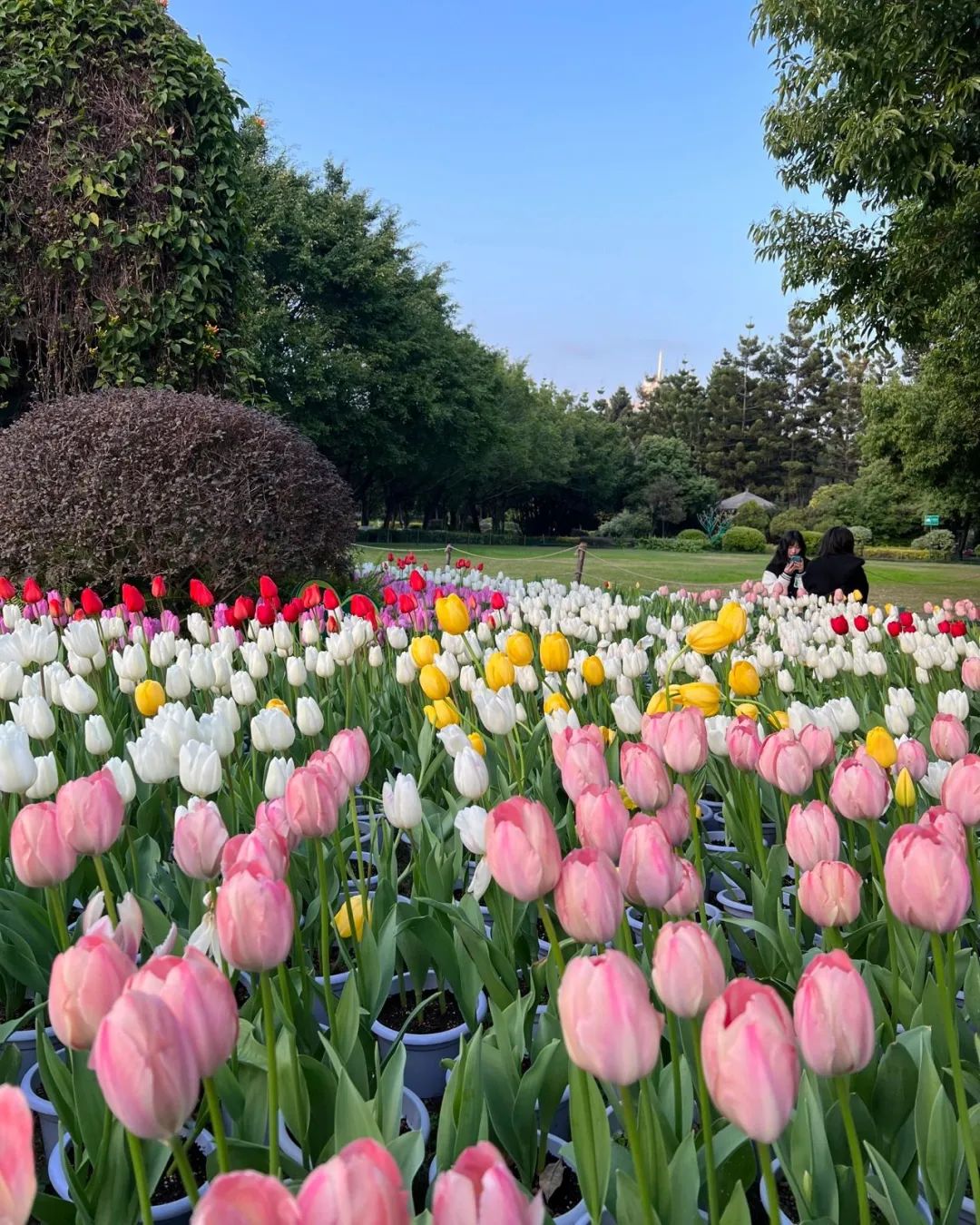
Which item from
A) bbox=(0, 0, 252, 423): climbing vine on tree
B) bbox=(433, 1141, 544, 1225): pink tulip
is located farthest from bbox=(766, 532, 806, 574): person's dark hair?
bbox=(433, 1141, 544, 1225): pink tulip

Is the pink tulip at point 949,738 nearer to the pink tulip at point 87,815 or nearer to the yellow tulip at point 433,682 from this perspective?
the yellow tulip at point 433,682

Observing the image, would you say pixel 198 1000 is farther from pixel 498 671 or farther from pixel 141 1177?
pixel 498 671

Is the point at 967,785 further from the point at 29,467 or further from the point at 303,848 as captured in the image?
the point at 29,467

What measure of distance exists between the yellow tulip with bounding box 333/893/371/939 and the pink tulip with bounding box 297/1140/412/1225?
1.09 metres

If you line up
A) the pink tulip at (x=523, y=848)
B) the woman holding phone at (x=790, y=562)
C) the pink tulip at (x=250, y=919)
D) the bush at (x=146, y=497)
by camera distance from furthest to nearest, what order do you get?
the woman holding phone at (x=790, y=562), the bush at (x=146, y=497), the pink tulip at (x=523, y=848), the pink tulip at (x=250, y=919)

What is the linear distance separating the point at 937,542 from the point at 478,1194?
1627 inches

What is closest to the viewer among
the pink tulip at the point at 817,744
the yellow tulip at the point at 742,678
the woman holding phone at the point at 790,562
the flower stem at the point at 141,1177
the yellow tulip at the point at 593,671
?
the flower stem at the point at 141,1177

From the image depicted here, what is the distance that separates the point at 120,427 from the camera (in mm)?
5609

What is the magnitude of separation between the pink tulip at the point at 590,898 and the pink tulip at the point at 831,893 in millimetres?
286

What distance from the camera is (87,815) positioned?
1.18 metres

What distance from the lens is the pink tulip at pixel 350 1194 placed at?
1.47 feet

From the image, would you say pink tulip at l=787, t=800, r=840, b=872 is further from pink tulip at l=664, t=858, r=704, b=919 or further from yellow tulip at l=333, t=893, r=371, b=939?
yellow tulip at l=333, t=893, r=371, b=939

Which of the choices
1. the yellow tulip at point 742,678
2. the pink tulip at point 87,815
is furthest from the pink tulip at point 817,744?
the pink tulip at point 87,815

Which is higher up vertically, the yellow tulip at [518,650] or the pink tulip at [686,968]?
the yellow tulip at [518,650]
